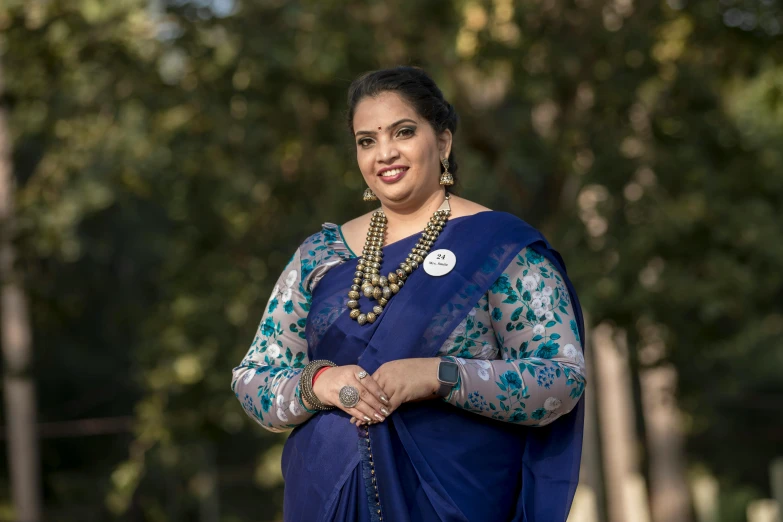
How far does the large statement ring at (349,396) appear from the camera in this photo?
2.20m

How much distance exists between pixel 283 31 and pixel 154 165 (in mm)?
1326

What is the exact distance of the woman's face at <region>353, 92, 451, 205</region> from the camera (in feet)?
7.81

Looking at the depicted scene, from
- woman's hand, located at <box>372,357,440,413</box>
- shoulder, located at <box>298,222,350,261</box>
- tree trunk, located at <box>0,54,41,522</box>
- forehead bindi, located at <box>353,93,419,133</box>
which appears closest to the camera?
woman's hand, located at <box>372,357,440,413</box>

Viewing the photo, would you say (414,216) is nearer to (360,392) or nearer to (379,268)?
(379,268)

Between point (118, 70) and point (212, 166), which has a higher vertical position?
point (118, 70)

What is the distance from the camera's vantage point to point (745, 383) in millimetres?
15516

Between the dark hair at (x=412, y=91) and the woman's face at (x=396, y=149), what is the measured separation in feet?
0.05

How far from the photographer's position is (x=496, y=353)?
2.33 metres

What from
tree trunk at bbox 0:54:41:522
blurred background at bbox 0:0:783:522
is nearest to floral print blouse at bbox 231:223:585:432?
blurred background at bbox 0:0:783:522

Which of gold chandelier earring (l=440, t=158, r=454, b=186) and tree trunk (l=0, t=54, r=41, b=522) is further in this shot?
tree trunk (l=0, t=54, r=41, b=522)

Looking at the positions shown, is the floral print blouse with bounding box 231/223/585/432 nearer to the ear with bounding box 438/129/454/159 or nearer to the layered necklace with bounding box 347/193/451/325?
the layered necklace with bounding box 347/193/451/325

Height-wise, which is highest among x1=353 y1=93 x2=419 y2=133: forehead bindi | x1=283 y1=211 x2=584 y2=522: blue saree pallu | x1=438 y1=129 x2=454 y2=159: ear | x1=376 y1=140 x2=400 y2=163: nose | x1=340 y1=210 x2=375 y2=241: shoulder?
x1=353 y1=93 x2=419 y2=133: forehead bindi

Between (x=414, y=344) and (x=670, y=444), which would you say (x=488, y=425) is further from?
(x=670, y=444)

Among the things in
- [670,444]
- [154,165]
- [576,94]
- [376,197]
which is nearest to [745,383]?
[670,444]
